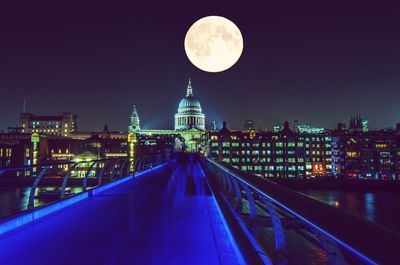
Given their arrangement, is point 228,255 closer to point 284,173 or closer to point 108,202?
point 108,202

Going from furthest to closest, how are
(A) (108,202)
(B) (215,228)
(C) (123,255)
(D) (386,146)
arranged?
(D) (386,146) < (A) (108,202) < (B) (215,228) < (C) (123,255)

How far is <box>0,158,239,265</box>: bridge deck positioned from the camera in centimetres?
473

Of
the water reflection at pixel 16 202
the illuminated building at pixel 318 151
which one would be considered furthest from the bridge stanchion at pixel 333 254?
the illuminated building at pixel 318 151

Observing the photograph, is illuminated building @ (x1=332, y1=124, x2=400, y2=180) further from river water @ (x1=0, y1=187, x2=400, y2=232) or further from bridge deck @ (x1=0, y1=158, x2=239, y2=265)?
bridge deck @ (x1=0, y1=158, x2=239, y2=265)

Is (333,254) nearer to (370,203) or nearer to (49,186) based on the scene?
(49,186)

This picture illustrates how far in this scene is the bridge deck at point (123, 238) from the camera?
473 cm

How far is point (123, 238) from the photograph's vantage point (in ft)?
19.1

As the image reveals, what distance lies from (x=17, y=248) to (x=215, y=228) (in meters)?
3.10

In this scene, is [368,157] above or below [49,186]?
above

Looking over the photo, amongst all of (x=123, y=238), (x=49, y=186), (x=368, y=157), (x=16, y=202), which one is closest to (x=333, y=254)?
(x=123, y=238)

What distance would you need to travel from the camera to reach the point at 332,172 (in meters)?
153

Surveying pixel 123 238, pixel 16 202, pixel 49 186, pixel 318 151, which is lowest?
pixel 49 186

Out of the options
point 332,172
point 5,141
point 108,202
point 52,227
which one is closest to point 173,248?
point 52,227

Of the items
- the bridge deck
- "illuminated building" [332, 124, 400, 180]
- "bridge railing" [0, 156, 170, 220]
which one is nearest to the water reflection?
"bridge railing" [0, 156, 170, 220]
